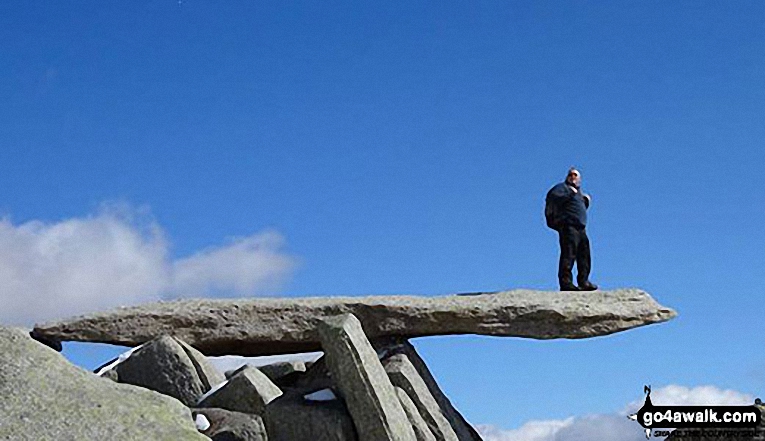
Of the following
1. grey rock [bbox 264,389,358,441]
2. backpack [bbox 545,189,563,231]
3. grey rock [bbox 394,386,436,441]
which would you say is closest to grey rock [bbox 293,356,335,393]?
grey rock [bbox 394,386,436,441]

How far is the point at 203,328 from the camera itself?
16.1m

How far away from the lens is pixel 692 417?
15055 mm

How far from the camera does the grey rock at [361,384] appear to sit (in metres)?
12.3

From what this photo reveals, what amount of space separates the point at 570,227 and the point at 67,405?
10.2m

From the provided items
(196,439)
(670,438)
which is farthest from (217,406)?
(670,438)

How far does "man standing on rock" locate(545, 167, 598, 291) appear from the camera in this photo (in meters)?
17.3

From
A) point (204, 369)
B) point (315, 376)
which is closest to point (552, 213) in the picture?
point (315, 376)

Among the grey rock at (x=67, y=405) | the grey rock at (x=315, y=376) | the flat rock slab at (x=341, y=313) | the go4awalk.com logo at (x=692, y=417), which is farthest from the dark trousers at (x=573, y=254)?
the grey rock at (x=67, y=405)

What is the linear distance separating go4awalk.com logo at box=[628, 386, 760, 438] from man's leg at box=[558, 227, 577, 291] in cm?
253

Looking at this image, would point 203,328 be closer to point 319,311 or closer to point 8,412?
point 319,311

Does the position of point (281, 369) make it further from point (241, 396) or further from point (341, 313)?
point (241, 396)

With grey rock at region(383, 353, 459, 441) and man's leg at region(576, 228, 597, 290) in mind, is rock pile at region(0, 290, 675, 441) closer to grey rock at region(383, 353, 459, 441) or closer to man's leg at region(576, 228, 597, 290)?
grey rock at region(383, 353, 459, 441)

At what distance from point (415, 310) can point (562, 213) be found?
3.12 m

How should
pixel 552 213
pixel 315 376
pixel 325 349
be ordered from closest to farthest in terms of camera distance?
pixel 325 349 < pixel 315 376 < pixel 552 213
